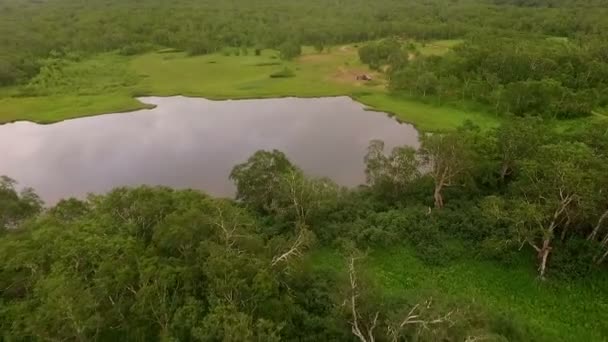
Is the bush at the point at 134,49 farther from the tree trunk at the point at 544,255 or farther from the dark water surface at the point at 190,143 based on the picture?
the tree trunk at the point at 544,255

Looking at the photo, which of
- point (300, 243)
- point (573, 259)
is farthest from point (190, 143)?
point (573, 259)

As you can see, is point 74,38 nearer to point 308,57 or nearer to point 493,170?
point 308,57

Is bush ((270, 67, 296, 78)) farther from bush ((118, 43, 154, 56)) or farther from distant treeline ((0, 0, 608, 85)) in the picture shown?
bush ((118, 43, 154, 56))

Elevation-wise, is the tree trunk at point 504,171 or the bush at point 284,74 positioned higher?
the tree trunk at point 504,171

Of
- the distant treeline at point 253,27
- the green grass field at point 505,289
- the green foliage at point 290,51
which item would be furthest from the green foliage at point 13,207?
the green foliage at point 290,51

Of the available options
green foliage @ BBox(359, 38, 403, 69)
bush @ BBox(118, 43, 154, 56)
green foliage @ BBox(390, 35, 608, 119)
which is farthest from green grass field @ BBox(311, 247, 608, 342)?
bush @ BBox(118, 43, 154, 56)

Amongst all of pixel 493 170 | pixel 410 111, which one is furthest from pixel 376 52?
pixel 493 170
